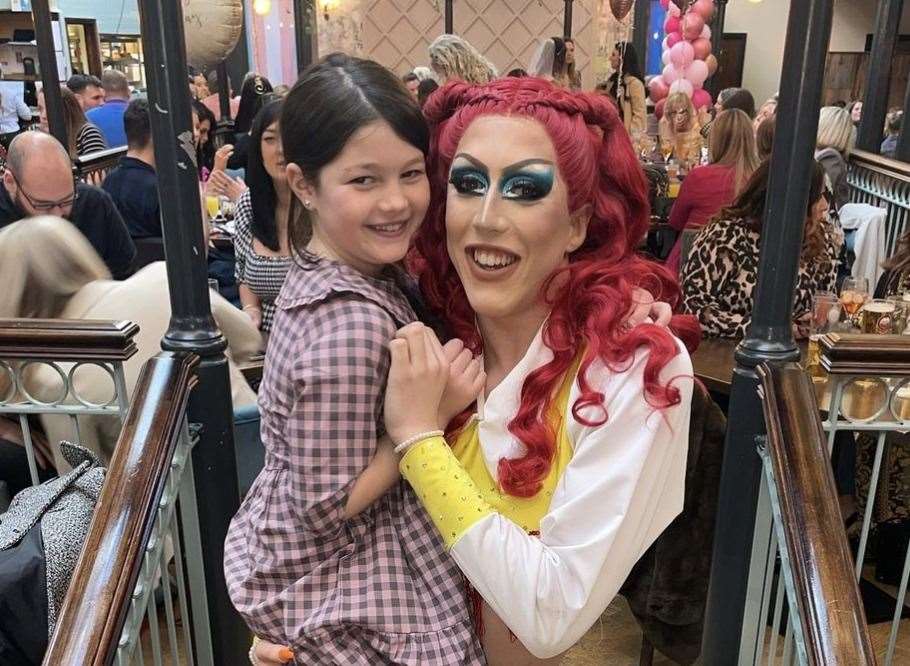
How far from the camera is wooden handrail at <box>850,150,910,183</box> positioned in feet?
14.5

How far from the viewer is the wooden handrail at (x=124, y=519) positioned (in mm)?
1116

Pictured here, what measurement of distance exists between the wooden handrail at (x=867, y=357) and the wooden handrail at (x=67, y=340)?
128 centimetres

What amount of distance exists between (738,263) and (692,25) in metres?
5.42

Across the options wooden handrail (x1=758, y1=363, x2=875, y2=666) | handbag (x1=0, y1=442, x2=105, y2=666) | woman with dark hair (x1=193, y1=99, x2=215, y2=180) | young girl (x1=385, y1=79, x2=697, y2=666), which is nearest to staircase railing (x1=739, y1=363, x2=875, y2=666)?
wooden handrail (x1=758, y1=363, x2=875, y2=666)

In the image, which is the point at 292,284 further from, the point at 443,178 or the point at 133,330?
the point at 133,330

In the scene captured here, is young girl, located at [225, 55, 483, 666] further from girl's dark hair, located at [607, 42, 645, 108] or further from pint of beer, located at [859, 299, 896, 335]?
girl's dark hair, located at [607, 42, 645, 108]

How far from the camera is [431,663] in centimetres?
112

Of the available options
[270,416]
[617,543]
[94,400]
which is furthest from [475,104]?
[94,400]

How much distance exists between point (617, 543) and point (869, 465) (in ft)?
7.32

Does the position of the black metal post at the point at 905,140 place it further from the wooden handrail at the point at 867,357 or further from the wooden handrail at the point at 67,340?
the wooden handrail at the point at 67,340

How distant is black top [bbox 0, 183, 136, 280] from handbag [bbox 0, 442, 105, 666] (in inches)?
67.4

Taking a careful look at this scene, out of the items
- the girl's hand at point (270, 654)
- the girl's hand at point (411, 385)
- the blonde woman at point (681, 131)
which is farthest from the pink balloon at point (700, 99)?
Result: the girl's hand at point (270, 654)

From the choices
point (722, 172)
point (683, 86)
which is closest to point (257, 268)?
point (722, 172)

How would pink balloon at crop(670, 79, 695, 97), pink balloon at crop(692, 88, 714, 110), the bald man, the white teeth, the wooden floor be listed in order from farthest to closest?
pink balloon at crop(692, 88, 714, 110) < pink balloon at crop(670, 79, 695, 97) < the bald man < the wooden floor < the white teeth
